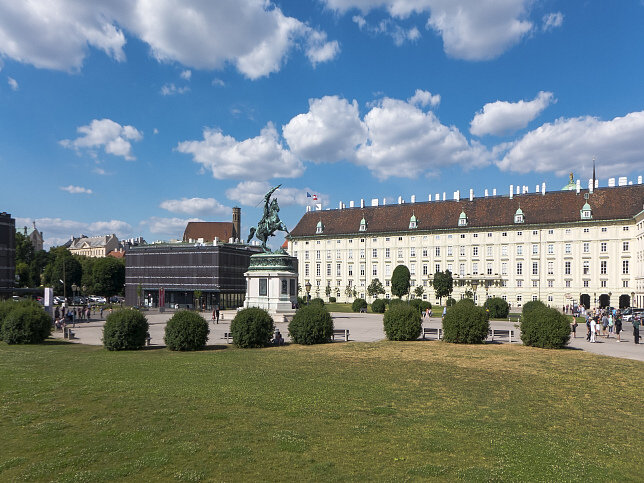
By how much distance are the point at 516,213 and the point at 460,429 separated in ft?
295

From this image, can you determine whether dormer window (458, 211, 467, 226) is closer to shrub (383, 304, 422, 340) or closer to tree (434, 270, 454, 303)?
tree (434, 270, 454, 303)

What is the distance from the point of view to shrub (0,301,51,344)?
2809cm

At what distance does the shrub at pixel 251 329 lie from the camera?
25.6m

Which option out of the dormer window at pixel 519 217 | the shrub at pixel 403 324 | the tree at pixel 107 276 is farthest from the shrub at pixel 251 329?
the tree at pixel 107 276

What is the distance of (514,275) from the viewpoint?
3615 inches

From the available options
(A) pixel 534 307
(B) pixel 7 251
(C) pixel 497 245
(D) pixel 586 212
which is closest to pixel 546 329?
(A) pixel 534 307

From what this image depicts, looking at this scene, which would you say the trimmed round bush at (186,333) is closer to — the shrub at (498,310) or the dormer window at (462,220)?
the shrub at (498,310)

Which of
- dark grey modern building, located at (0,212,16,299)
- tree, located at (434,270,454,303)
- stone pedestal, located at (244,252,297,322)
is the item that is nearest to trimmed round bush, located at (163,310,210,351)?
stone pedestal, located at (244,252,297,322)

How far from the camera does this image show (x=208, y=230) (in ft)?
518

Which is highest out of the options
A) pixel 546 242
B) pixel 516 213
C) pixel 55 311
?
pixel 516 213

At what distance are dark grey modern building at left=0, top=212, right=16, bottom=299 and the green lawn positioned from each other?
7552cm

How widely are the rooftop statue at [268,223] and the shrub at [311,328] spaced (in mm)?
21230

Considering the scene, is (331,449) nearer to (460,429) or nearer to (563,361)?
(460,429)

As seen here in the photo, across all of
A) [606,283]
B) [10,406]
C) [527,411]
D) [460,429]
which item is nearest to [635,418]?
[527,411]
